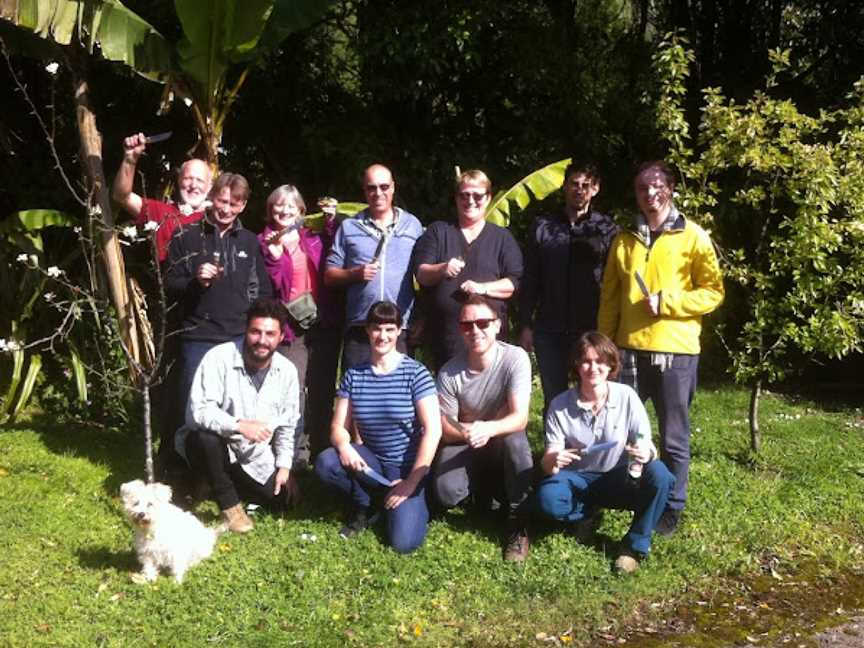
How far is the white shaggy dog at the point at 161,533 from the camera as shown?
4367 millimetres

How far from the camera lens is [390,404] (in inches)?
203

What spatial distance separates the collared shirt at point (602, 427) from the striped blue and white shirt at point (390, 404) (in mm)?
716

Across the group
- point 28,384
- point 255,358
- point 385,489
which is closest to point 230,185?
point 255,358

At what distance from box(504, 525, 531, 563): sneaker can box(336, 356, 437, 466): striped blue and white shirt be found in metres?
0.69

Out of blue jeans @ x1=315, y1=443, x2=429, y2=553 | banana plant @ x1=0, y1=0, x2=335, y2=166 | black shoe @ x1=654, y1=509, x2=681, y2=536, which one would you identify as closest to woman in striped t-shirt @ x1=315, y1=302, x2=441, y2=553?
blue jeans @ x1=315, y1=443, x2=429, y2=553

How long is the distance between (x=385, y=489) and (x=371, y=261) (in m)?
1.34

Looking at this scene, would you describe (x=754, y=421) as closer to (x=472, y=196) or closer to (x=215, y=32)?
(x=472, y=196)

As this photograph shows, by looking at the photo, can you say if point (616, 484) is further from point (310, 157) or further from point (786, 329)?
point (310, 157)

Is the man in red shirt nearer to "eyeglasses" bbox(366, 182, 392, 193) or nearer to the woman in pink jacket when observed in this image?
the woman in pink jacket

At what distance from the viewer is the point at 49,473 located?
20.5ft

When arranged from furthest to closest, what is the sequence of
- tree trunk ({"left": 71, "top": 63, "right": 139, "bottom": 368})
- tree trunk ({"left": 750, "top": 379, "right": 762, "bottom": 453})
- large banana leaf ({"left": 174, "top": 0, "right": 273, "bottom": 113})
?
1. tree trunk ({"left": 750, "top": 379, "right": 762, "bottom": 453})
2. tree trunk ({"left": 71, "top": 63, "right": 139, "bottom": 368})
3. large banana leaf ({"left": 174, "top": 0, "right": 273, "bottom": 113})

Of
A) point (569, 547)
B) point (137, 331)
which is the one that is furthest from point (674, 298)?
point (137, 331)

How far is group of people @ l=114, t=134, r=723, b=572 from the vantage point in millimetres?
5027

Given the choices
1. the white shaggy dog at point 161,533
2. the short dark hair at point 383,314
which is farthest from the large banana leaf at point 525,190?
the white shaggy dog at point 161,533
